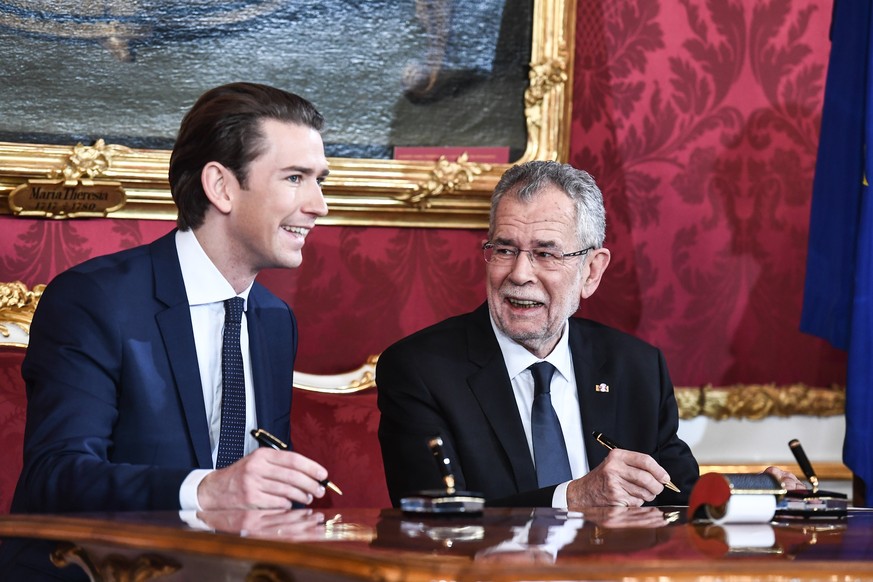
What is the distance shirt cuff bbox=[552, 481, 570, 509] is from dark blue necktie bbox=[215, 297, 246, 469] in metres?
0.66

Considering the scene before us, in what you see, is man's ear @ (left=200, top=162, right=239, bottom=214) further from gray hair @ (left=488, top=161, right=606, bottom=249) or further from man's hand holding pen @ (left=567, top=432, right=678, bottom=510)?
man's hand holding pen @ (left=567, top=432, right=678, bottom=510)

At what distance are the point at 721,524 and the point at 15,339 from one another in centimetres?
201

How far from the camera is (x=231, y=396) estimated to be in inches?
100

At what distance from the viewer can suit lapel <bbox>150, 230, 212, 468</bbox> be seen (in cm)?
245

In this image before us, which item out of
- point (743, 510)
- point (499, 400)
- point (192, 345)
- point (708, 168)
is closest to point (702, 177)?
point (708, 168)

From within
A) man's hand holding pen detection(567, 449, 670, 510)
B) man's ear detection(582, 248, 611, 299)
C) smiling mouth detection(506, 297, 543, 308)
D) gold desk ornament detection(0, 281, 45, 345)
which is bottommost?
→ man's hand holding pen detection(567, 449, 670, 510)

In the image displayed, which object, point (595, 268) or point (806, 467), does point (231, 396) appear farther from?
point (806, 467)

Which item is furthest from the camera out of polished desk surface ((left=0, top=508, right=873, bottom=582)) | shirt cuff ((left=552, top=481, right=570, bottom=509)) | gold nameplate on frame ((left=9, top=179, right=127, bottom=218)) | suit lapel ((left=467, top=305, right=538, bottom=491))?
gold nameplate on frame ((left=9, top=179, right=127, bottom=218))

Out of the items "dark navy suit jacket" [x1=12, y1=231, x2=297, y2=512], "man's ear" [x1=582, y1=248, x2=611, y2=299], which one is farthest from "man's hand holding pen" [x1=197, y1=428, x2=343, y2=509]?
"man's ear" [x1=582, y1=248, x2=611, y2=299]

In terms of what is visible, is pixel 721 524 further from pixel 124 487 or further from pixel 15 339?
pixel 15 339

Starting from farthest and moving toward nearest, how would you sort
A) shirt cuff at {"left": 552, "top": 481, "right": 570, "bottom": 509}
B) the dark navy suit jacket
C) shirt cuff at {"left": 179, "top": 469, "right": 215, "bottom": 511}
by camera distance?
1. shirt cuff at {"left": 552, "top": 481, "right": 570, "bottom": 509}
2. the dark navy suit jacket
3. shirt cuff at {"left": 179, "top": 469, "right": 215, "bottom": 511}

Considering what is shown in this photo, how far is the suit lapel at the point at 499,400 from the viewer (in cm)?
270

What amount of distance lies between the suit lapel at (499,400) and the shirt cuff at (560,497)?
0.76ft

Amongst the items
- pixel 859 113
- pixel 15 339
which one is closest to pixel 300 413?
pixel 15 339
